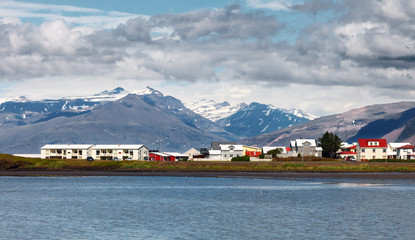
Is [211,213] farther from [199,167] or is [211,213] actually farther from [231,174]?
[199,167]

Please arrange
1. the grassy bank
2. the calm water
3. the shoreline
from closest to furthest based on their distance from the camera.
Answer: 1. the calm water
2. the shoreline
3. the grassy bank

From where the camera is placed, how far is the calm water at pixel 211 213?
50.1m

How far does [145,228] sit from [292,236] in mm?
13455

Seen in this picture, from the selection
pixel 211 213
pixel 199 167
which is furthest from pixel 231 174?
pixel 211 213

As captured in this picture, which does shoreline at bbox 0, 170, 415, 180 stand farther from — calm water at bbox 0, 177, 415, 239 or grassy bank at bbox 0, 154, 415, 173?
calm water at bbox 0, 177, 415, 239

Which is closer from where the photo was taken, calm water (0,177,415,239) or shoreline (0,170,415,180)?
calm water (0,177,415,239)

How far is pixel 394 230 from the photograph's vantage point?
51.1 meters

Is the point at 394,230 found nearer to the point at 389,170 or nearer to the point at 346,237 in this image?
Result: the point at 346,237

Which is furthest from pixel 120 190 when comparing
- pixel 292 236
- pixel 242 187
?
pixel 292 236

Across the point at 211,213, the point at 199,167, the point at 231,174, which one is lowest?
the point at 211,213

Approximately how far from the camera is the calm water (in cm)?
5012

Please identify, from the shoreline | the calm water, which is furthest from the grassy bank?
the calm water

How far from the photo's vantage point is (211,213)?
64.4 m

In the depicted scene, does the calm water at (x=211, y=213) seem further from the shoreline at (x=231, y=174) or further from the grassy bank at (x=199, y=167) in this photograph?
the grassy bank at (x=199, y=167)
